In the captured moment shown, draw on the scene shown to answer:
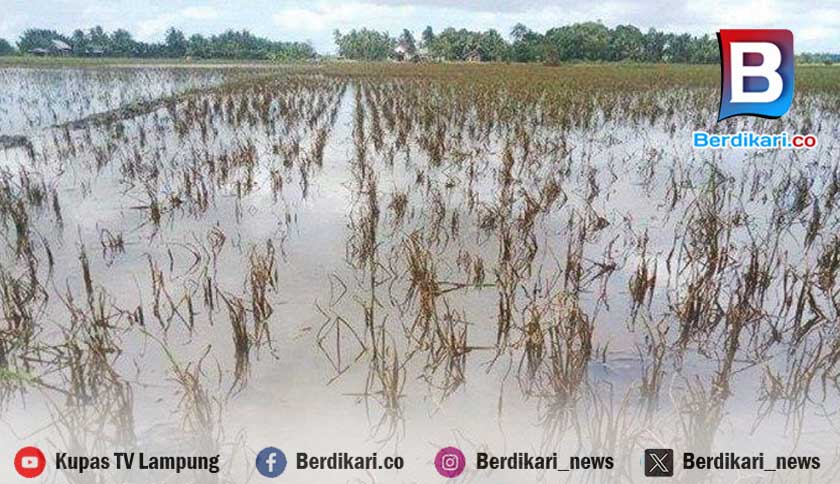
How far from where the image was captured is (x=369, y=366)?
284 centimetres

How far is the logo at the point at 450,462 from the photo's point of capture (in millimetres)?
2271

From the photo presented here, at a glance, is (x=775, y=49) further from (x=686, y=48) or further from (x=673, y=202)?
(x=686, y=48)

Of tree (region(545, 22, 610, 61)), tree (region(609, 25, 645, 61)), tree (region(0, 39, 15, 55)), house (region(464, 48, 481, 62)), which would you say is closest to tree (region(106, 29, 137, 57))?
tree (region(0, 39, 15, 55))

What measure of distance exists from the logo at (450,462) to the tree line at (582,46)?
1504 inches

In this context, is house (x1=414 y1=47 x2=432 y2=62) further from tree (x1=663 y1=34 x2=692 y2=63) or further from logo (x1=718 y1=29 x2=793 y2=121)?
logo (x1=718 y1=29 x2=793 y2=121)

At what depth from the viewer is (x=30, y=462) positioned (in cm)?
225

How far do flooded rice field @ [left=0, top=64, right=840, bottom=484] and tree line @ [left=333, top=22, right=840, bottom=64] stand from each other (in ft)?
114

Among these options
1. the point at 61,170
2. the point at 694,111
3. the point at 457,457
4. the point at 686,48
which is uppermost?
the point at 686,48

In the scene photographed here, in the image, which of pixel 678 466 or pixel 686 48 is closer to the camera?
pixel 678 466

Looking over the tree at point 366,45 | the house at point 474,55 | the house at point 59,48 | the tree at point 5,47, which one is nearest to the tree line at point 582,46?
the house at point 474,55

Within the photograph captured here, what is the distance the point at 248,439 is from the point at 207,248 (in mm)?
2317

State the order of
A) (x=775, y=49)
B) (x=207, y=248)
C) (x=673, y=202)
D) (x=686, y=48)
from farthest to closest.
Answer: (x=686, y=48) < (x=775, y=49) < (x=673, y=202) < (x=207, y=248)

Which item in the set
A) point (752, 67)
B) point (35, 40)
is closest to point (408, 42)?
point (35, 40)

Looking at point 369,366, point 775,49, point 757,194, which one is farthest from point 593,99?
point 369,366
